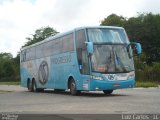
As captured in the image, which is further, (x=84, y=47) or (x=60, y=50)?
(x=60, y=50)

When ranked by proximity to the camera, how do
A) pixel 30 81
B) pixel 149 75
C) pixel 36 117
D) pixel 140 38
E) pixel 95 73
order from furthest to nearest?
pixel 140 38
pixel 149 75
pixel 30 81
pixel 95 73
pixel 36 117

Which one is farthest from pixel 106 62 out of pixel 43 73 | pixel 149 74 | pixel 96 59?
pixel 149 74

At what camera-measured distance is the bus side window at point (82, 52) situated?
24375mm

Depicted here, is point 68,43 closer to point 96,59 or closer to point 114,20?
point 96,59

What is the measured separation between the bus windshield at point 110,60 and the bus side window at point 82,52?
62 cm

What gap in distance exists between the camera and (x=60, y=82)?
2872 cm

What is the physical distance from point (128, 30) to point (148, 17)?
500 centimetres

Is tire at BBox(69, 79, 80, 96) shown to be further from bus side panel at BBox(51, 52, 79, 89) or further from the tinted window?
the tinted window

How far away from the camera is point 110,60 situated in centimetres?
2397

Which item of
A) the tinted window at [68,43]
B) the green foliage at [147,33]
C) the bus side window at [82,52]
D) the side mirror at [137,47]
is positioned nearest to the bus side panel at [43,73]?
the tinted window at [68,43]

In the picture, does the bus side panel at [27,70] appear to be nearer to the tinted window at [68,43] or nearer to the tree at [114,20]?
the tinted window at [68,43]

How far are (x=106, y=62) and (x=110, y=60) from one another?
9.6 inches

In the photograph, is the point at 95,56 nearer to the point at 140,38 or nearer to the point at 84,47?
the point at 84,47

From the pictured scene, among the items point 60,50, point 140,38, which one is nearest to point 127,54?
point 60,50
